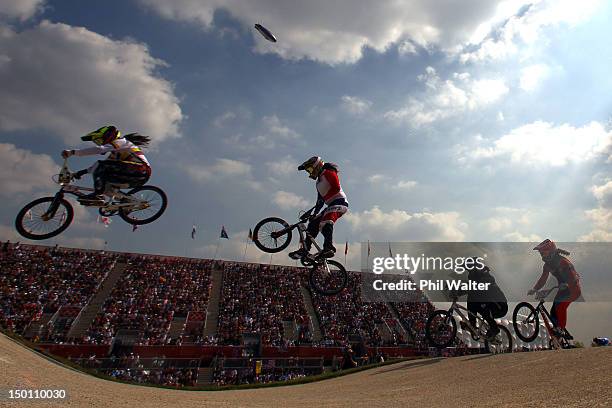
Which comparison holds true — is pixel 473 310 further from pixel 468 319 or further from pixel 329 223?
pixel 329 223

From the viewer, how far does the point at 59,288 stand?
1420 inches

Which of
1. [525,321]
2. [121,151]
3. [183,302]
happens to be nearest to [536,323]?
[525,321]

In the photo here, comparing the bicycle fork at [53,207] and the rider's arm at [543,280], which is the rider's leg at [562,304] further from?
the bicycle fork at [53,207]

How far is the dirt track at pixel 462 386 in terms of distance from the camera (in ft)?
34.4

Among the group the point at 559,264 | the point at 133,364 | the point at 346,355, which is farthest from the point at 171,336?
the point at 559,264

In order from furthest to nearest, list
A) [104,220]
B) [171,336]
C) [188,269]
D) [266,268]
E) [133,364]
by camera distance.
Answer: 1. [266,268]
2. [188,269]
3. [171,336]
4. [133,364]
5. [104,220]

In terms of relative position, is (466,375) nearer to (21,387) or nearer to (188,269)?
(21,387)

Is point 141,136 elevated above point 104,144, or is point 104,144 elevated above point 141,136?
point 141,136

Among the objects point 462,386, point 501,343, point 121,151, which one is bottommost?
point 462,386

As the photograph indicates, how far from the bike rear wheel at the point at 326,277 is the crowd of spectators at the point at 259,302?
2255 cm

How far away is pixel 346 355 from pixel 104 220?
2177 centimetres

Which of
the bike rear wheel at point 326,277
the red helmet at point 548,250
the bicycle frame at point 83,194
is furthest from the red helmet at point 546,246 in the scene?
the bicycle frame at point 83,194

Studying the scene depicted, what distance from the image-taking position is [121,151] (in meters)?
9.69

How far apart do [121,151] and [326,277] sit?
6.84m
